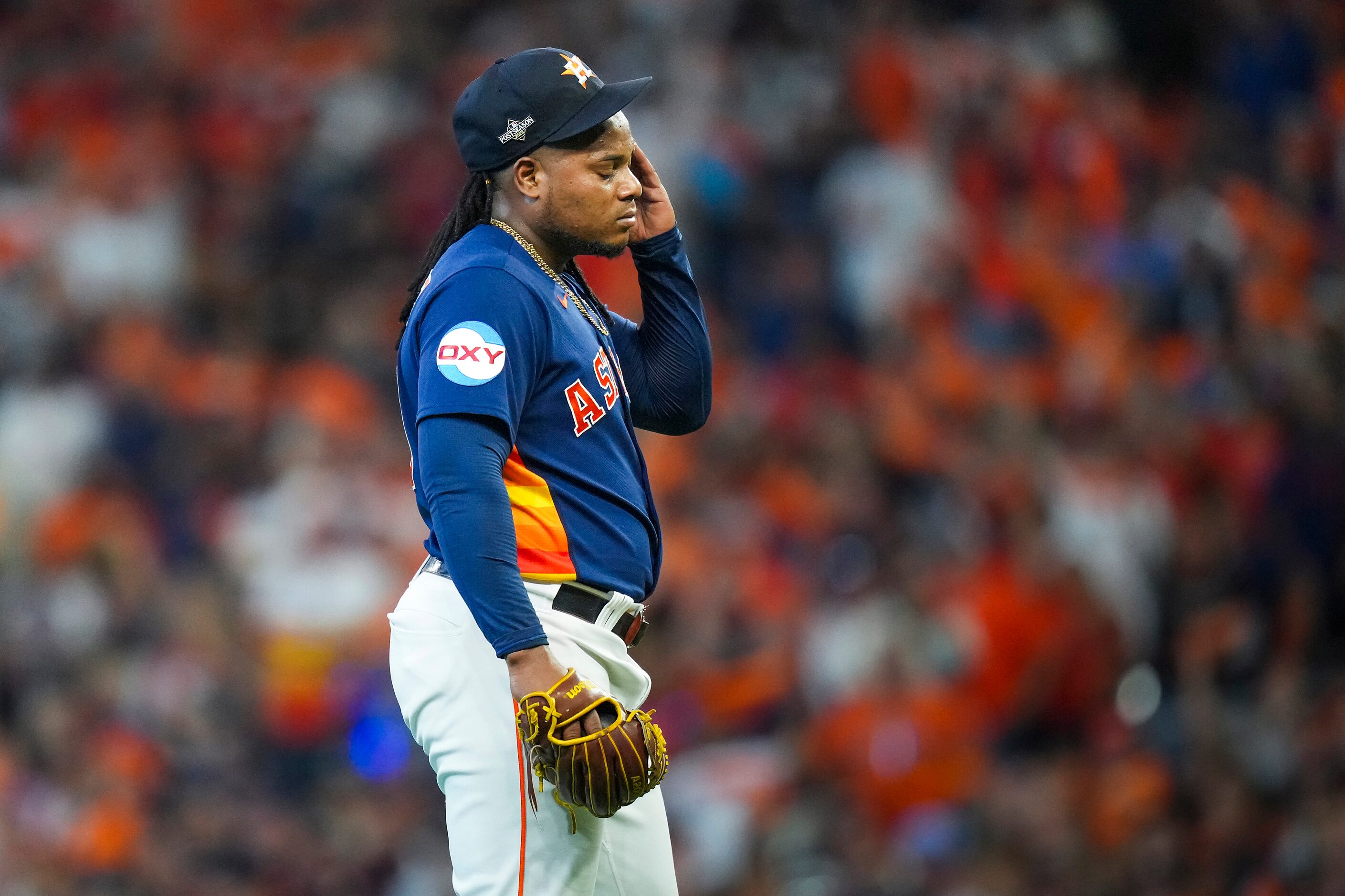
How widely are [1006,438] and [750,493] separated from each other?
116 cm

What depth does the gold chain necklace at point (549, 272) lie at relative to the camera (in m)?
3.02

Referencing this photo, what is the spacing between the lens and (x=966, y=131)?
831 cm

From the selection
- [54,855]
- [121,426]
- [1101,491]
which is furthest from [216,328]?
[1101,491]

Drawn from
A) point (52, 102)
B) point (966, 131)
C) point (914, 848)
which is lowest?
point (914, 848)

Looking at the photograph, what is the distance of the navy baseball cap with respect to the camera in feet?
9.68

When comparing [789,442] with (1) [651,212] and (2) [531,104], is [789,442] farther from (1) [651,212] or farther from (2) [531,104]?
(2) [531,104]

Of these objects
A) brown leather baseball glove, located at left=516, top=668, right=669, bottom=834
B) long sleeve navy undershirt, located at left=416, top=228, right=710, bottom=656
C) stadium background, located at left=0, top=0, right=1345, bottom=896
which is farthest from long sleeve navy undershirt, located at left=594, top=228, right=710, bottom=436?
stadium background, located at left=0, top=0, right=1345, bottom=896

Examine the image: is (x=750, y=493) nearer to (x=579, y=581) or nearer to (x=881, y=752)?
(x=881, y=752)

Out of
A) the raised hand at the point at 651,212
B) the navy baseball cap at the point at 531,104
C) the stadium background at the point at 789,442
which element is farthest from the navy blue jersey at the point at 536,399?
the stadium background at the point at 789,442

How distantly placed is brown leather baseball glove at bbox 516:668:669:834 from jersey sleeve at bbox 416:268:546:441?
1.50 ft

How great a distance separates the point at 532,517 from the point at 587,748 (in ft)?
1.53

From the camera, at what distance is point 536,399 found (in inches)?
114

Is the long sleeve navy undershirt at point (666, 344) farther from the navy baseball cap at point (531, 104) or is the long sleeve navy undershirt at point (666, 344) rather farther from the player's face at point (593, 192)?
the navy baseball cap at point (531, 104)

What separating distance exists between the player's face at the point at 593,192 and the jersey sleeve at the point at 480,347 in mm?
199
